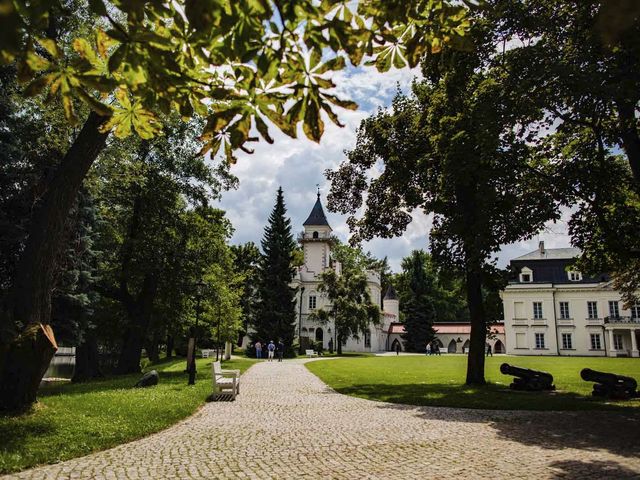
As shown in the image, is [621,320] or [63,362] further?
[621,320]

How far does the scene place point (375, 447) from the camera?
7684mm

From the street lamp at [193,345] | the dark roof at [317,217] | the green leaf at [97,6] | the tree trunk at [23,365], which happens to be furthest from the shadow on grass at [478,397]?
the dark roof at [317,217]

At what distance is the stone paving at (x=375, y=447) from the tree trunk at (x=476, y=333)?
605 centimetres

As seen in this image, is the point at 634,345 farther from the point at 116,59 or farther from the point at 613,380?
the point at 116,59

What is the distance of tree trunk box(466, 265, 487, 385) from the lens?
17375 mm

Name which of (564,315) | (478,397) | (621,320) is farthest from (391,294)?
(478,397)

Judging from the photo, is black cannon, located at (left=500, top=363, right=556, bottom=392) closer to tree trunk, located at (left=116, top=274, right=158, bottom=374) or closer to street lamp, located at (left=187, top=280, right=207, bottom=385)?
street lamp, located at (left=187, top=280, right=207, bottom=385)

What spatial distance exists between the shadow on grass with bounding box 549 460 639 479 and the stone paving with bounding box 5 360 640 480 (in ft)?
0.04

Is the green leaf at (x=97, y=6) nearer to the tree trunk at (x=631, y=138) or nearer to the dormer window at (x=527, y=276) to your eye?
the tree trunk at (x=631, y=138)

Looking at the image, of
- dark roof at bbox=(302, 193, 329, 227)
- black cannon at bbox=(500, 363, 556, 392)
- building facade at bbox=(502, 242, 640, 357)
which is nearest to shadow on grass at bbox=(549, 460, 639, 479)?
black cannon at bbox=(500, 363, 556, 392)

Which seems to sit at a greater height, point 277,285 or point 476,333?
point 277,285

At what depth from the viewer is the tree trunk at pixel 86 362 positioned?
23375mm

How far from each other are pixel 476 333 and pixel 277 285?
1405 inches

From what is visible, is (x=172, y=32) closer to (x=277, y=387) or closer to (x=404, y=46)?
(x=404, y=46)
